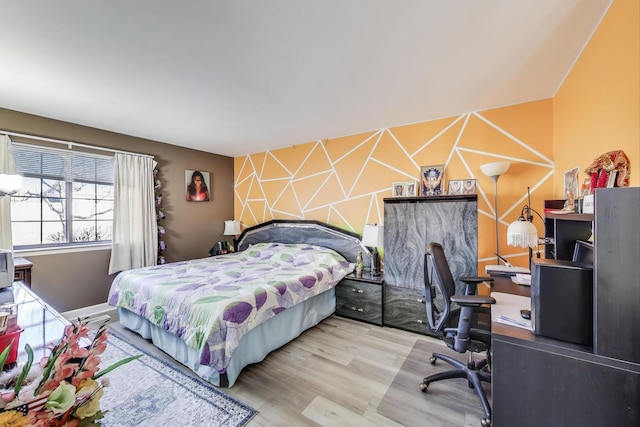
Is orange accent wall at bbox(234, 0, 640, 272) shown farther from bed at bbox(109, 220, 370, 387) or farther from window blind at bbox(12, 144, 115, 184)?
window blind at bbox(12, 144, 115, 184)

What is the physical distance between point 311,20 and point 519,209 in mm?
2760

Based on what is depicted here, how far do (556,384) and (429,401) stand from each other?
0.99 m

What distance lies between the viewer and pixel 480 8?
1.49 metres

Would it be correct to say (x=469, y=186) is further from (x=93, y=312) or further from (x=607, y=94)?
(x=93, y=312)

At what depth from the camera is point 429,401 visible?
186 cm

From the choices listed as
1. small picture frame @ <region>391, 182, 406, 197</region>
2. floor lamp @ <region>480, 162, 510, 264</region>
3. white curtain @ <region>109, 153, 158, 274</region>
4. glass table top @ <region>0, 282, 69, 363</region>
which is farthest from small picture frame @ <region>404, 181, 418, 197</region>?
white curtain @ <region>109, 153, 158, 274</region>

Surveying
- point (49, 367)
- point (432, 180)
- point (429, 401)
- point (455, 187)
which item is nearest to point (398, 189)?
point (432, 180)

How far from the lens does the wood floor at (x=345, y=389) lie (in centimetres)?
172

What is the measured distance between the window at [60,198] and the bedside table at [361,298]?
3.43 m

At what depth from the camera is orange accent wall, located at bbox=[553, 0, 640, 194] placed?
1296 millimetres

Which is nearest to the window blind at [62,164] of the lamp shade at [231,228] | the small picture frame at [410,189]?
the lamp shade at [231,228]

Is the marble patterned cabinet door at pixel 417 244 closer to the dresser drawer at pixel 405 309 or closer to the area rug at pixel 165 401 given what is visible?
the dresser drawer at pixel 405 309

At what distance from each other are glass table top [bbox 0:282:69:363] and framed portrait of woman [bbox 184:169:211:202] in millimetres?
2746

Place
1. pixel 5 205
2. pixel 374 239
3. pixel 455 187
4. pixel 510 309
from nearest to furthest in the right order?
1. pixel 510 309
2. pixel 5 205
3. pixel 455 187
4. pixel 374 239
